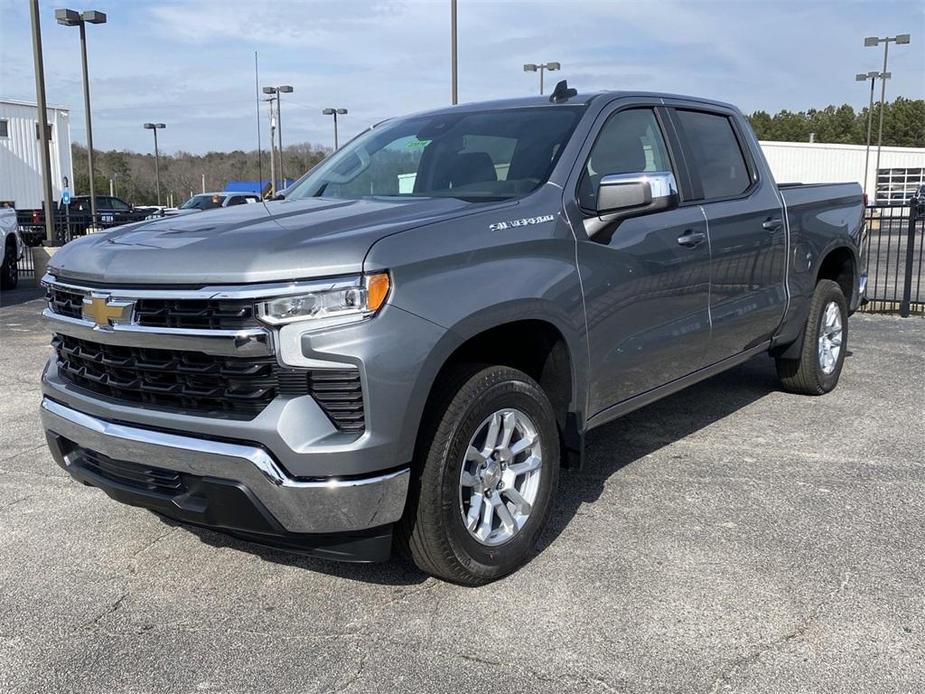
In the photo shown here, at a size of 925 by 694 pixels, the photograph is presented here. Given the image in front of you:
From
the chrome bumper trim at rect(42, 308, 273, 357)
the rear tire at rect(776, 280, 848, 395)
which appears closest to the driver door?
the chrome bumper trim at rect(42, 308, 273, 357)

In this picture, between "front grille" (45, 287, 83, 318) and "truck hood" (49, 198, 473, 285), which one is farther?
"front grille" (45, 287, 83, 318)

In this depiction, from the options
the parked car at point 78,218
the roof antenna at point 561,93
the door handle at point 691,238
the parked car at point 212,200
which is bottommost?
the parked car at point 78,218

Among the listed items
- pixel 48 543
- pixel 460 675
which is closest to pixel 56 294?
pixel 48 543

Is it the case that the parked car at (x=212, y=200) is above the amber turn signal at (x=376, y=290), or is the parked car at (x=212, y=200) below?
above

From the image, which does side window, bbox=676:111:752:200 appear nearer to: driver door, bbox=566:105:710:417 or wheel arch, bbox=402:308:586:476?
driver door, bbox=566:105:710:417

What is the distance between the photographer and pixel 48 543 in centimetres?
394

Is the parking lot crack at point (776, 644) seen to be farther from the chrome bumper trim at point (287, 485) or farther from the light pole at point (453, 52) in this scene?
the light pole at point (453, 52)

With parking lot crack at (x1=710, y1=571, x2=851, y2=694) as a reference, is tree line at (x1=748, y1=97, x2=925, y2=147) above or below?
above

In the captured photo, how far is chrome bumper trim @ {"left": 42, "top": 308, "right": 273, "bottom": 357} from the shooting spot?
9.32 ft

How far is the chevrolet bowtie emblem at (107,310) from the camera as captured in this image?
3.09m

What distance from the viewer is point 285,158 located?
91.1 meters

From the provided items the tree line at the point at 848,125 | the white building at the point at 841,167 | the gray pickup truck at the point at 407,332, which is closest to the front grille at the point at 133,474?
the gray pickup truck at the point at 407,332

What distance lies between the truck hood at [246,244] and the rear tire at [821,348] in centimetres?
336

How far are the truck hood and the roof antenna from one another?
101 cm
